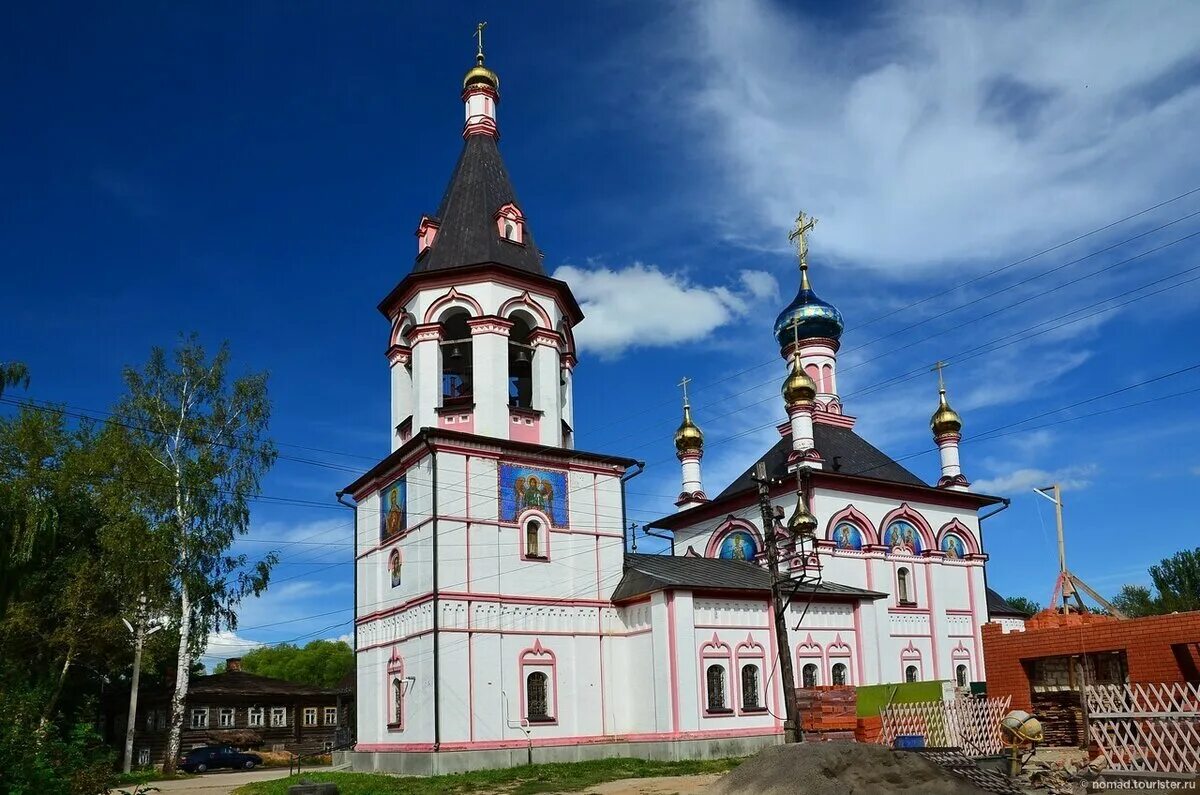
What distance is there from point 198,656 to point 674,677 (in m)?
14.2

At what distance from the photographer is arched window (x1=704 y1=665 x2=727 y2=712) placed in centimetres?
2109

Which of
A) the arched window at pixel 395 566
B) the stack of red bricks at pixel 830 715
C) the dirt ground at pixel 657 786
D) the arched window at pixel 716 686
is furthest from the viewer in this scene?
the arched window at pixel 395 566

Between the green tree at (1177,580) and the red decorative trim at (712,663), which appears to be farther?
the green tree at (1177,580)

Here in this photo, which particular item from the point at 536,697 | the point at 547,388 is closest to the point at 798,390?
the point at 547,388

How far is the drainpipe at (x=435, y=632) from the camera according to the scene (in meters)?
19.3

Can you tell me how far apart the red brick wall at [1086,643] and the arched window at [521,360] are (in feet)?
34.3

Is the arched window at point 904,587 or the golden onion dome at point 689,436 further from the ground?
the golden onion dome at point 689,436

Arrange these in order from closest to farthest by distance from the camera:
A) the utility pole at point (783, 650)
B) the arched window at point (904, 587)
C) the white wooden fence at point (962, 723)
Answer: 1. the utility pole at point (783, 650)
2. the white wooden fence at point (962, 723)
3. the arched window at point (904, 587)

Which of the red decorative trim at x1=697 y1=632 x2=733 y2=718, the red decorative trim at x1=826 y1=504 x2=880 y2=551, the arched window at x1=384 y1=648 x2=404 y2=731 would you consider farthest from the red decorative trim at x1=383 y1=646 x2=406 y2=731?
the red decorative trim at x1=826 y1=504 x2=880 y2=551

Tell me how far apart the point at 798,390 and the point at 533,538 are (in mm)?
9579

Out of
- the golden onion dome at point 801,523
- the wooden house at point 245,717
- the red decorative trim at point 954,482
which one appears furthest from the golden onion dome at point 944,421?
the wooden house at point 245,717

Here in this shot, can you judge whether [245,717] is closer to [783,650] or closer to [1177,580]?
[783,650]

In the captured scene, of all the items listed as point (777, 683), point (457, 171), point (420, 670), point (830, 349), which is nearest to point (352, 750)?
point (420, 670)

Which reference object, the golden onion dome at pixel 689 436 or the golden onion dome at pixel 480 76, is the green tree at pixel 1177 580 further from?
the golden onion dome at pixel 480 76
